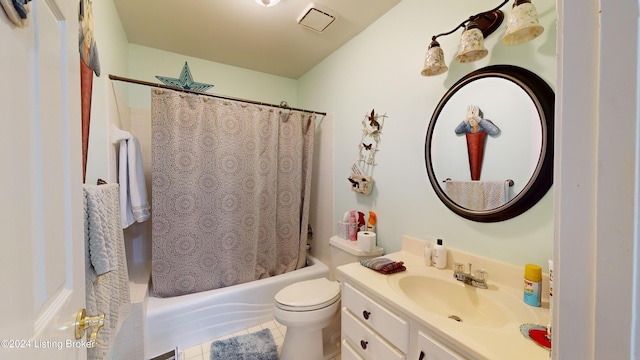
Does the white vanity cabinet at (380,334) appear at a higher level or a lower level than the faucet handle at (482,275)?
lower

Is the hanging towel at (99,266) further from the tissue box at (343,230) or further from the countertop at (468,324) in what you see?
the tissue box at (343,230)

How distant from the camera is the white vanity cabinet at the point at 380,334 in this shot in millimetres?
815

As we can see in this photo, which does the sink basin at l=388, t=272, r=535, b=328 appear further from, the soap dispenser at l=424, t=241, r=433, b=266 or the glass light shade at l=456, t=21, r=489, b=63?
the glass light shade at l=456, t=21, r=489, b=63

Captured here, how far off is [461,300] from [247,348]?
139 cm

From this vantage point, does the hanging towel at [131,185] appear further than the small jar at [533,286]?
Yes

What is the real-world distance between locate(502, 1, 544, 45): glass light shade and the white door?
1.34 meters

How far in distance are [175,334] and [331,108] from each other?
209 centimetres

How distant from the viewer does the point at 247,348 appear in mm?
1629

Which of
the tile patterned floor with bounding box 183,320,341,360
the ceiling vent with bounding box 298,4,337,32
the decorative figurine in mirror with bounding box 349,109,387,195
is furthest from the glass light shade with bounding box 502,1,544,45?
the tile patterned floor with bounding box 183,320,341,360

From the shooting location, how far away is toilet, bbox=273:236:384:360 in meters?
1.38

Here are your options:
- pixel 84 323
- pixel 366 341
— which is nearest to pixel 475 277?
pixel 366 341

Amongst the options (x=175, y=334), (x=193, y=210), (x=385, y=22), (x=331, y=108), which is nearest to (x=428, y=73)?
(x=385, y=22)

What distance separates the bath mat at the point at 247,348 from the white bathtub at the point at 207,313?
107mm

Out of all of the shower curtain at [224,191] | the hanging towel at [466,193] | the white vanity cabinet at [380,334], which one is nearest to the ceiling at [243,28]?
the shower curtain at [224,191]
